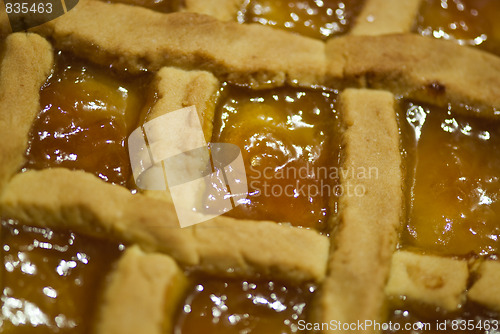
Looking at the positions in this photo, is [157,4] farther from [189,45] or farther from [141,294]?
[141,294]

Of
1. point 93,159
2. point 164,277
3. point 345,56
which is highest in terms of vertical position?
point 345,56

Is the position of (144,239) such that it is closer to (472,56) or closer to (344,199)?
(344,199)

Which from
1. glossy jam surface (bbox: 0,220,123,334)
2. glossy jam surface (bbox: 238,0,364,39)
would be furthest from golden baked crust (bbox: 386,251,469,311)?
glossy jam surface (bbox: 238,0,364,39)

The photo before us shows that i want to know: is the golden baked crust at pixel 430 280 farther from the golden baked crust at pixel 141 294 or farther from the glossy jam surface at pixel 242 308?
the golden baked crust at pixel 141 294

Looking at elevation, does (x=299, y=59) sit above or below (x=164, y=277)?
above

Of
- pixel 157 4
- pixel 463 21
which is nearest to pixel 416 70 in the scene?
pixel 463 21

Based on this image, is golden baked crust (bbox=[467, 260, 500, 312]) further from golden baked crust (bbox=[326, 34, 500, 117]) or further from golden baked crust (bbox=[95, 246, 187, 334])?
golden baked crust (bbox=[95, 246, 187, 334])

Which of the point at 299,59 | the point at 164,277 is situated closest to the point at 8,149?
the point at 164,277
